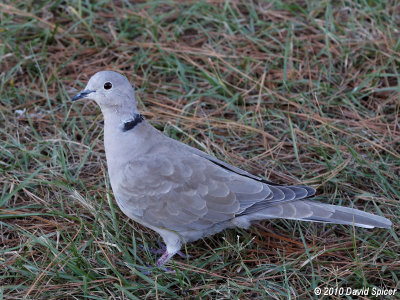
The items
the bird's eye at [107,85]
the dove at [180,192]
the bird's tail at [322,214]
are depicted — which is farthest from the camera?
the bird's eye at [107,85]

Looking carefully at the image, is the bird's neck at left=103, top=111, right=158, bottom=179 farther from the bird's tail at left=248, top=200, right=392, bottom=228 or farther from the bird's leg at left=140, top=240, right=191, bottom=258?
the bird's tail at left=248, top=200, right=392, bottom=228

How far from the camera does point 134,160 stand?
11.5 ft

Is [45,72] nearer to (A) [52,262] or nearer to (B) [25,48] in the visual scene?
(B) [25,48]

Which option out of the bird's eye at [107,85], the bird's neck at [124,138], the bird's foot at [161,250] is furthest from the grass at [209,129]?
the bird's eye at [107,85]

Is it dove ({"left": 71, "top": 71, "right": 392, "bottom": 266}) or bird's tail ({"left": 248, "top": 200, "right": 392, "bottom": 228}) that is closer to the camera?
bird's tail ({"left": 248, "top": 200, "right": 392, "bottom": 228})

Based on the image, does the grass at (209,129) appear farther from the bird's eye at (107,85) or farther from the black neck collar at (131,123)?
the bird's eye at (107,85)

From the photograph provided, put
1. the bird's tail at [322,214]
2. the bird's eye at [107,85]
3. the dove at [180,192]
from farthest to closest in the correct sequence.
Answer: the bird's eye at [107,85], the dove at [180,192], the bird's tail at [322,214]

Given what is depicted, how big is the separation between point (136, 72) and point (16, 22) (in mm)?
1347

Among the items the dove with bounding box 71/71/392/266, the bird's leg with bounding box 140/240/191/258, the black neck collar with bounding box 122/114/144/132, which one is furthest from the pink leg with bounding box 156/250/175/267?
the black neck collar with bounding box 122/114/144/132

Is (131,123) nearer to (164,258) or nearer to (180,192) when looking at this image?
(180,192)

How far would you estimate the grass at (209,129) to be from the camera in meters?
3.30

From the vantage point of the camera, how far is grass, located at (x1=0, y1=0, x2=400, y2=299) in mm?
3297

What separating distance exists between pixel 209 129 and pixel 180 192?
3.48ft

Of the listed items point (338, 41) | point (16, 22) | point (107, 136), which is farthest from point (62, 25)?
point (338, 41)
